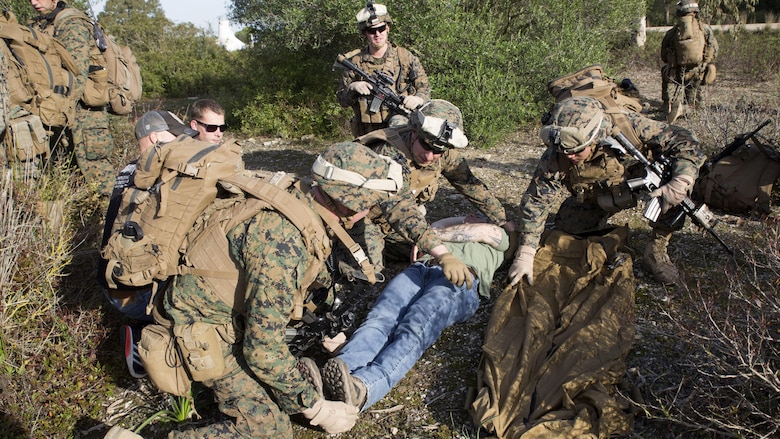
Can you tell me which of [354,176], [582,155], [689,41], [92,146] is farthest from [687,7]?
[92,146]

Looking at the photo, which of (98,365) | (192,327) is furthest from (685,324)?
(98,365)

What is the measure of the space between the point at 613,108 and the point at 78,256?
376 cm

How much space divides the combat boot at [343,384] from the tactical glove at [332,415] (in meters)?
0.05

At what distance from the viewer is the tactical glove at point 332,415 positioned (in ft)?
8.39

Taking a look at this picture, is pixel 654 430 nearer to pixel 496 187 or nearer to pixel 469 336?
pixel 469 336

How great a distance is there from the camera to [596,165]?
3.81m

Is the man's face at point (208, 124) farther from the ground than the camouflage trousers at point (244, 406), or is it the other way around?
the man's face at point (208, 124)

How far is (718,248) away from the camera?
4.12 m

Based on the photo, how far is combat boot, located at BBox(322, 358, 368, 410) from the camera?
2.65 metres

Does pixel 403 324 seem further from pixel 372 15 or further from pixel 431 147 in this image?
pixel 372 15

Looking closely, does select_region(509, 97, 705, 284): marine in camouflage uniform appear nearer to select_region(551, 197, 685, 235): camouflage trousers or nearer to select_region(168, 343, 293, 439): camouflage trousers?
select_region(551, 197, 685, 235): camouflage trousers

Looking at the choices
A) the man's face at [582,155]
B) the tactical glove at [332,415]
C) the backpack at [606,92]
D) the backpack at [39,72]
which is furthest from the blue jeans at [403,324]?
the backpack at [39,72]

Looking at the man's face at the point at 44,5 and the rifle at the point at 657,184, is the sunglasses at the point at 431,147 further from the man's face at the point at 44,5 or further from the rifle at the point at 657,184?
the man's face at the point at 44,5

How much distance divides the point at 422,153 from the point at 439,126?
0.95ft
